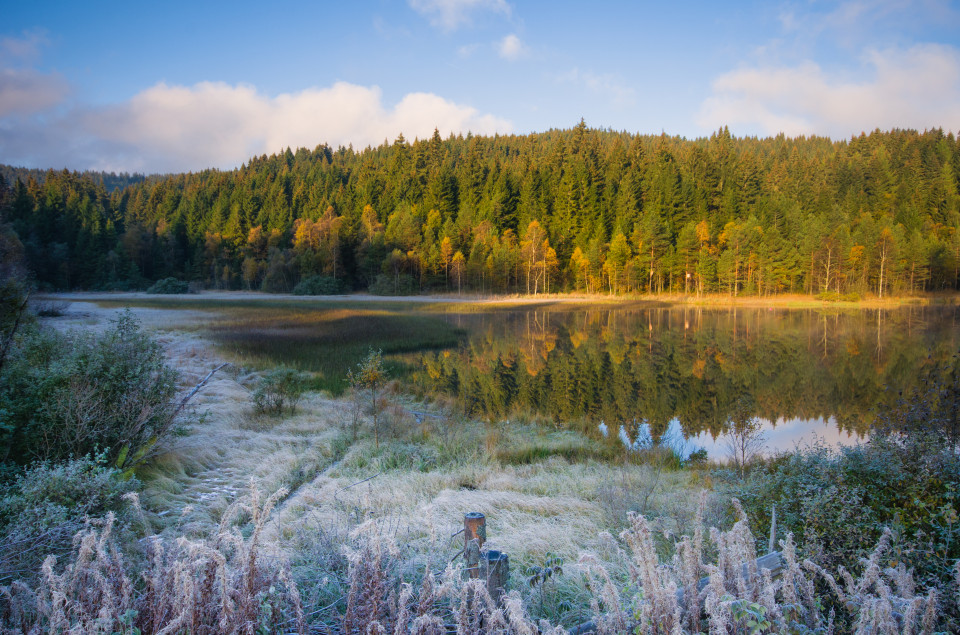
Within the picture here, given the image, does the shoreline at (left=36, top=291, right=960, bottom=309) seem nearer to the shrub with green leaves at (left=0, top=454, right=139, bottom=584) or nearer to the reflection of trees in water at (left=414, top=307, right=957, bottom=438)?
the reflection of trees in water at (left=414, top=307, right=957, bottom=438)

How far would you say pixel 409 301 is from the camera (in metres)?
58.5

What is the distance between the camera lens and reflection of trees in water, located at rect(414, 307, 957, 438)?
47.6ft

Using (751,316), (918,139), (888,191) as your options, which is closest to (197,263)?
(751,316)

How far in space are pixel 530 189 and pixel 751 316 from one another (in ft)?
139

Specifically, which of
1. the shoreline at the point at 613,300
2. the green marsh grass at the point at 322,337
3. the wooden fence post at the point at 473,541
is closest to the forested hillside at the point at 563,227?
the shoreline at the point at 613,300

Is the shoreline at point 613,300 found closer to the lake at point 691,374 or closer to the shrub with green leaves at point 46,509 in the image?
the lake at point 691,374

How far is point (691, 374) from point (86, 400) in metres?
18.2

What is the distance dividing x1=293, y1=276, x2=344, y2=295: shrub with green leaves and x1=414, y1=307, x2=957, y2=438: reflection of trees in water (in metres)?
37.2

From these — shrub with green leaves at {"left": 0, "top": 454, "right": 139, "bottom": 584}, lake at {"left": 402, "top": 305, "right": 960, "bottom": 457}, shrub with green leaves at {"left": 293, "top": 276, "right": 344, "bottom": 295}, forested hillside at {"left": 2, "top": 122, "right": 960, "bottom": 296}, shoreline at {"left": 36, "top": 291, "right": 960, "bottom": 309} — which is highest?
forested hillside at {"left": 2, "top": 122, "right": 960, "bottom": 296}

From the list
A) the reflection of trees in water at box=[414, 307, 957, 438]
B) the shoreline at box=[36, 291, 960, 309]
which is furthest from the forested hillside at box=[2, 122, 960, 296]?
the reflection of trees in water at box=[414, 307, 957, 438]

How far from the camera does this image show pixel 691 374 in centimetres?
1922

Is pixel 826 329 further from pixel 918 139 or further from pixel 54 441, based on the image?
pixel 918 139

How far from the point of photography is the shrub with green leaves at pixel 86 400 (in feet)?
20.4

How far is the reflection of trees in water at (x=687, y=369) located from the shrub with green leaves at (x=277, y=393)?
15.9 feet
